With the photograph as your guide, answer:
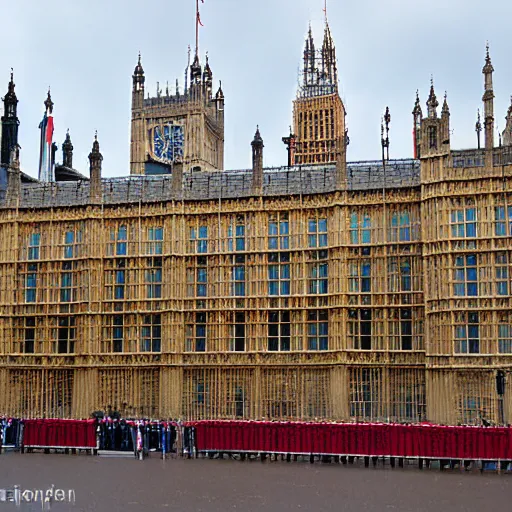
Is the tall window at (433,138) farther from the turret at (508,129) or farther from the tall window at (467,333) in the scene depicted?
the turret at (508,129)

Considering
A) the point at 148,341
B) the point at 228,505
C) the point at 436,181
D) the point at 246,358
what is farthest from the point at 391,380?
the point at 228,505

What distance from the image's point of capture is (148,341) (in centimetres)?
4450

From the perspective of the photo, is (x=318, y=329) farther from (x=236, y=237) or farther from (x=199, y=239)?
(x=199, y=239)

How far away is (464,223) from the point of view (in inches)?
1564

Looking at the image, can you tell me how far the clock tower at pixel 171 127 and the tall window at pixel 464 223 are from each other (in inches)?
1794

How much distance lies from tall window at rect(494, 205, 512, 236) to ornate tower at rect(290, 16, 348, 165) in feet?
209

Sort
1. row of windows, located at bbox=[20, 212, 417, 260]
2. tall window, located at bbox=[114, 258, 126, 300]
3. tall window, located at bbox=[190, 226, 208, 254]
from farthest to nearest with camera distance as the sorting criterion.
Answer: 1. tall window, located at bbox=[114, 258, 126, 300]
2. tall window, located at bbox=[190, 226, 208, 254]
3. row of windows, located at bbox=[20, 212, 417, 260]

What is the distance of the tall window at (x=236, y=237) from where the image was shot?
145ft

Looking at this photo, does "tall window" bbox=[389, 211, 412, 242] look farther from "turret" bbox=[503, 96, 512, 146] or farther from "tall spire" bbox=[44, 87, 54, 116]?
"tall spire" bbox=[44, 87, 54, 116]

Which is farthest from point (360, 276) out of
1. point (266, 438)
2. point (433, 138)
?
point (266, 438)

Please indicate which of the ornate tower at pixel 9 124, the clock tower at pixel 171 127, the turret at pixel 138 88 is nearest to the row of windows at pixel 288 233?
the ornate tower at pixel 9 124

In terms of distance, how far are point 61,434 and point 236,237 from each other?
14943mm

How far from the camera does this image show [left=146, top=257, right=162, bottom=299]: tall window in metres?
44.7

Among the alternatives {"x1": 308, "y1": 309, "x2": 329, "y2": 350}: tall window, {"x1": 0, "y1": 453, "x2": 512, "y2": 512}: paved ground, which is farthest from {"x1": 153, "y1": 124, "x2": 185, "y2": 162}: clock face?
{"x1": 0, "y1": 453, "x2": 512, "y2": 512}: paved ground
